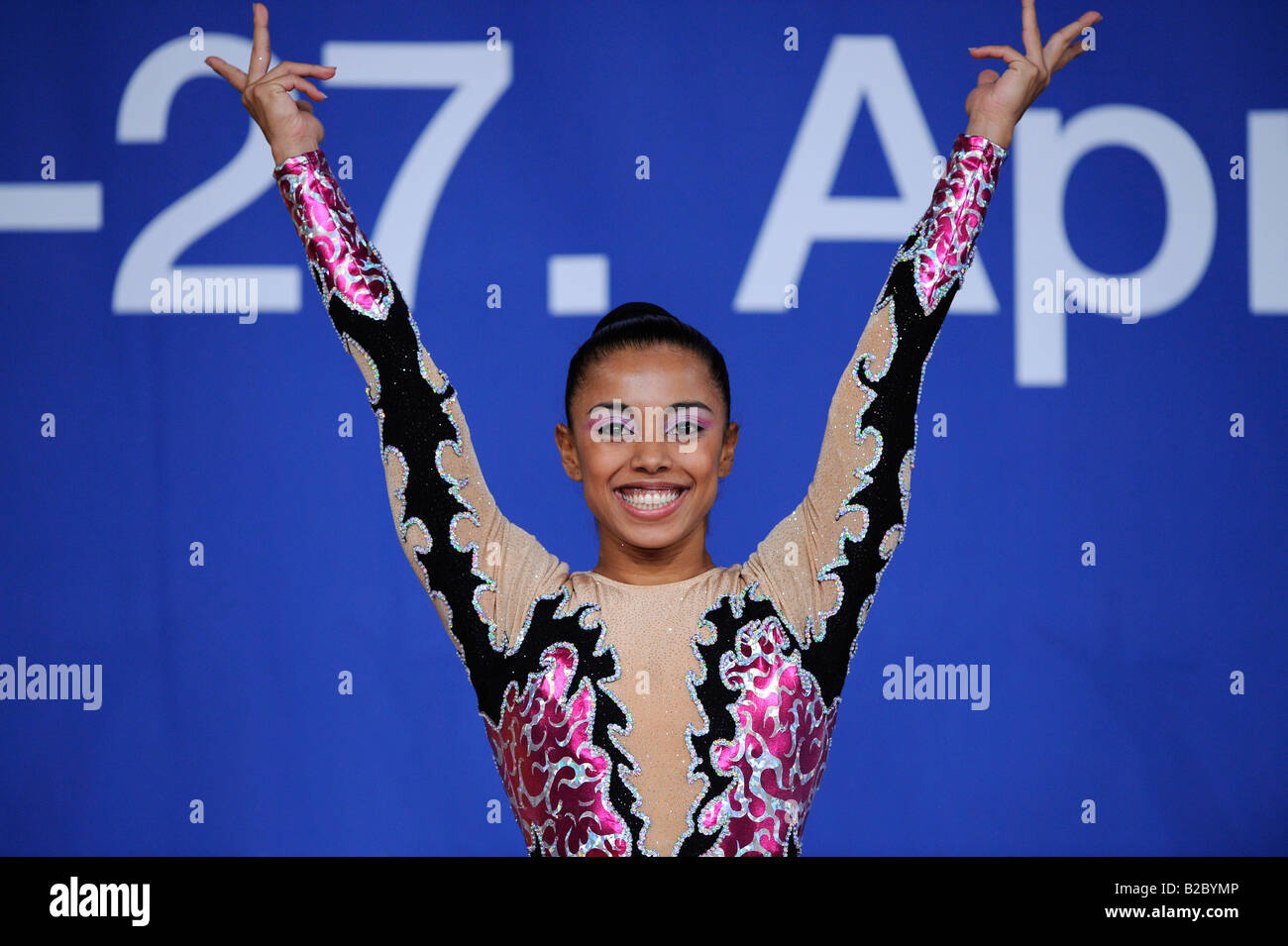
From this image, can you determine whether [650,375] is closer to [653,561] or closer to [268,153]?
[653,561]

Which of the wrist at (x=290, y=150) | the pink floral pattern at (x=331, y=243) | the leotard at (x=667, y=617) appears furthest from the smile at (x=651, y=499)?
the wrist at (x=290, y=150)

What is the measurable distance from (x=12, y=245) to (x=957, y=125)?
188 cm

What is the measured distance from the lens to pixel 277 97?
1.68 m

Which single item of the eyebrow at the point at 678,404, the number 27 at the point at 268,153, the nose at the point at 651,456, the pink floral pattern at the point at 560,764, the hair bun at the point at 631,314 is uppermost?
the number 27 at the point at 268,153

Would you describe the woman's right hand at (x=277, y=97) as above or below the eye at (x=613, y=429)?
above

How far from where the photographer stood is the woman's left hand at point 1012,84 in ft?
5.50

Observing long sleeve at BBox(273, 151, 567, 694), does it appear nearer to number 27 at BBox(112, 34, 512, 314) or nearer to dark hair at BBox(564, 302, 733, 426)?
dark hair at BBox(564, 302, 733, 426)

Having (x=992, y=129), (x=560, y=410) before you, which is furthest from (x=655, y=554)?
(x=560, y=410)

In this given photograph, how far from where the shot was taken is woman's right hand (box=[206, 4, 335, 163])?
168 centimetres

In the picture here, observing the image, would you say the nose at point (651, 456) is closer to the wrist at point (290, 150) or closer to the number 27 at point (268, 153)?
the wrist at point (290, 150)

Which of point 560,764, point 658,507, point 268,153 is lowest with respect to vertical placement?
point 560,764

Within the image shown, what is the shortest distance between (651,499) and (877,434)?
0.28 m

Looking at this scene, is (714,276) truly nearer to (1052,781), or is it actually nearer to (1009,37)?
(1009,37)

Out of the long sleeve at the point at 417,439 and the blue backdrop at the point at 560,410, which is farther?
the blue backdrop at the point at 560,410
